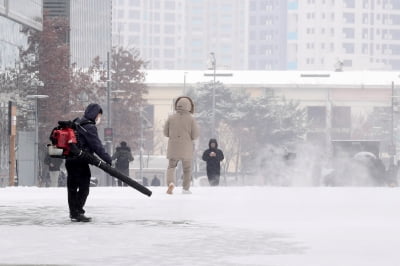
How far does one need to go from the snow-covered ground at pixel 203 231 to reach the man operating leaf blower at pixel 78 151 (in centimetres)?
30

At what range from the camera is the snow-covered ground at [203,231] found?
11.4 m

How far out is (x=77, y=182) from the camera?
15961 millimetres

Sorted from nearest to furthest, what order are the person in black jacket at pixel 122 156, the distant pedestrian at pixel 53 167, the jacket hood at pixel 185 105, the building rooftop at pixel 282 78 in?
the jacket hood at pixel 185 105, the distant pedestrian at pixel 53 167, the person in black jacket at pixel 122 156, the building rooftop at pixel 282 78

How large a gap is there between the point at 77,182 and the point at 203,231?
220 centimetres

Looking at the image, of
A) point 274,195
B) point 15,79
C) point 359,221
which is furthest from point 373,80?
point 359,221

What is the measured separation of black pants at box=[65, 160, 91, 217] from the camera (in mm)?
15859

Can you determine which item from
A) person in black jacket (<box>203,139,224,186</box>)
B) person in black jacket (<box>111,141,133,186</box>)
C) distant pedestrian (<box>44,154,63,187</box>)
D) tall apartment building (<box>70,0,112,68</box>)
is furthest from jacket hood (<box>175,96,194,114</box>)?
tall apartment building (<box>70,0,112,68</box>)

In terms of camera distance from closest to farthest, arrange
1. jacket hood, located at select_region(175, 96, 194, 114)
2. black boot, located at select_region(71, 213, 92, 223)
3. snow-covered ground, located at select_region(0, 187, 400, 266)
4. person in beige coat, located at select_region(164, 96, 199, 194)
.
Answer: snow-covered ground, located at select_region(0, 187, 400, 266) < black boot, located at select_region(71, 213, 92, 223) < jacket hood, located at select_region(175, 96, 194, 114) < person in beige coat, located at select_region(164, 96, 199, 194)

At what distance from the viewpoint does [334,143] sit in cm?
5281

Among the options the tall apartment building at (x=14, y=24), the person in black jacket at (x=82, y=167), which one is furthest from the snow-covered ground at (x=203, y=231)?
the tall apartment building at (x=14, y=24)

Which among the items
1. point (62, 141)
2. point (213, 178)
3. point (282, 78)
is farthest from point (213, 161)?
point (282, 78)

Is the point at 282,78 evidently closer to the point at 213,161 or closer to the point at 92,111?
the point at 213,161

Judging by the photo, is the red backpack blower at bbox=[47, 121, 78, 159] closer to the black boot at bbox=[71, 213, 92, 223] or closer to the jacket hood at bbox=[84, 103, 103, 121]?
the jacket hood at bbox=[84, 103, 103, 121]

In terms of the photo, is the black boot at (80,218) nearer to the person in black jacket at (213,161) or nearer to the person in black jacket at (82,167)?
the person in black jacket at (82,167)
